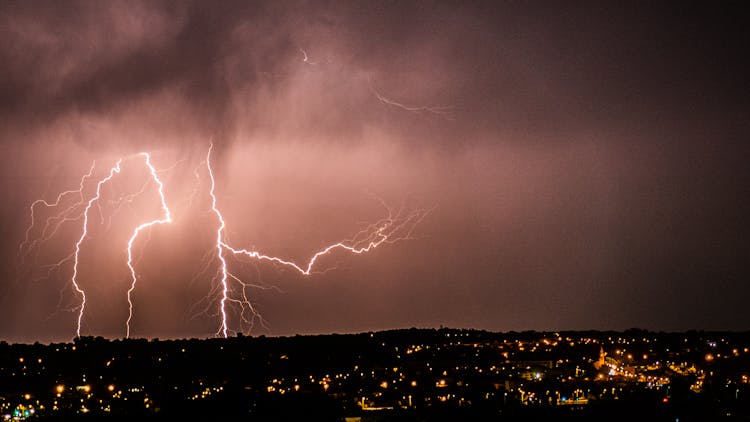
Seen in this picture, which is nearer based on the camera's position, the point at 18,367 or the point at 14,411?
the point at 14,411

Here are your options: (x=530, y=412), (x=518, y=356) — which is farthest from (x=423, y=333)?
(x=530, y=412)

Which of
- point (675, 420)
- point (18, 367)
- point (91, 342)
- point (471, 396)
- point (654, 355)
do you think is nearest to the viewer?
point (675, 420)

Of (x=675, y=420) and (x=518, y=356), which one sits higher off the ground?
(x=518, y=356)

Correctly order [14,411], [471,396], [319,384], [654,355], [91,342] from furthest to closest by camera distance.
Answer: [91,342]
[654,355]
[319,384]
[471,396]
[14,411]

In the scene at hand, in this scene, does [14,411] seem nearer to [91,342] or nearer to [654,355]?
[91,342]

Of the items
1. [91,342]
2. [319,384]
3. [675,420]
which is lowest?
[675,420]

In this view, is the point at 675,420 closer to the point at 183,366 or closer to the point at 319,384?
the point at 319,384
